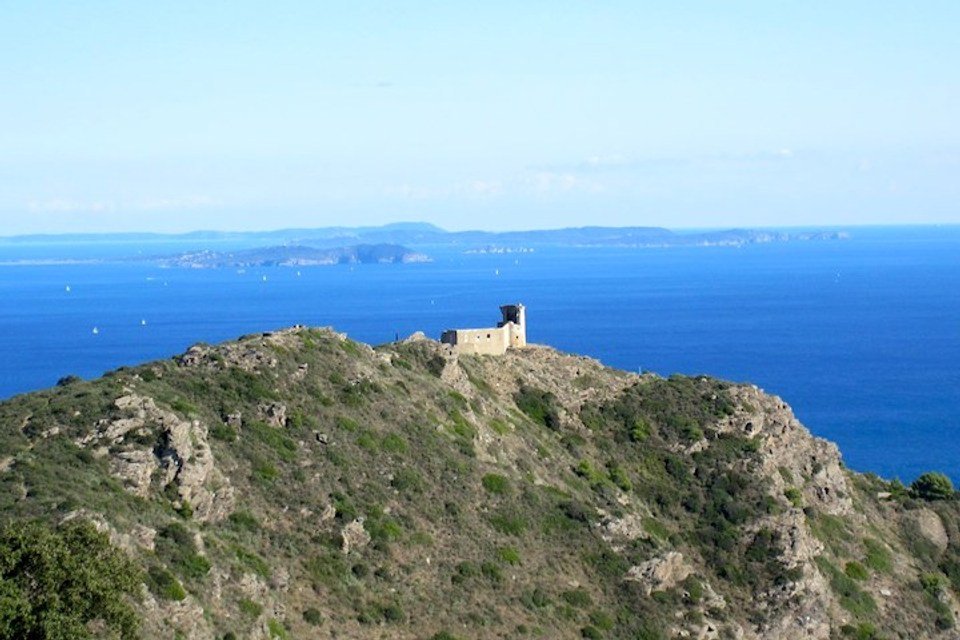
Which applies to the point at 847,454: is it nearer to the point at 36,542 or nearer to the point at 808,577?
the point at 808,577

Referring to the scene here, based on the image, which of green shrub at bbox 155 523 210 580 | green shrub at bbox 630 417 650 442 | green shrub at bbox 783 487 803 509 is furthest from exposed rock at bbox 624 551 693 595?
green shrub at bbox 155 523 210 580

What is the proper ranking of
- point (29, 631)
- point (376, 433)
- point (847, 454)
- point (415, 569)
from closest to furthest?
point (29, 631) → point (415, 569) → point (376, 433) → point (847, 454)

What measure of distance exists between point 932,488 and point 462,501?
1448 inches

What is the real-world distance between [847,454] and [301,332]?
245 feet

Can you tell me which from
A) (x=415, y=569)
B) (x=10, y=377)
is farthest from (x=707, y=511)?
(x=10, y=377)

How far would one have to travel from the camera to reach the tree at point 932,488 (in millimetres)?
84000

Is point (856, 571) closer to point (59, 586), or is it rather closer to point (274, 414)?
point (274, 414)

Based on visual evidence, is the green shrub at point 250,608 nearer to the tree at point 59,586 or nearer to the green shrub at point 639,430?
the tree at point 59,586

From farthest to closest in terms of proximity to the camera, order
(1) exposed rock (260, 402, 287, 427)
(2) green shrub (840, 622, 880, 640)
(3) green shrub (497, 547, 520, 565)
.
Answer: (2) green shrub (840, 622, 880, 640) < (1) exposed rock (260, 402, 287, 427) < (3) green shrub (497, 547, 520, 565)

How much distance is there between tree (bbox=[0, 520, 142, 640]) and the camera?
33.8 meters

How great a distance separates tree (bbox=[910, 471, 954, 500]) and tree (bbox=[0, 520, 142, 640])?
58866mm

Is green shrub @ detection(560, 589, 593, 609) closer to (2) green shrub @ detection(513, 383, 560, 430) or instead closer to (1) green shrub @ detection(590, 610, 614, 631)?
(1) green shrub @ detection(590, 610, 614, 631)

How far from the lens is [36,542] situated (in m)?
35.3

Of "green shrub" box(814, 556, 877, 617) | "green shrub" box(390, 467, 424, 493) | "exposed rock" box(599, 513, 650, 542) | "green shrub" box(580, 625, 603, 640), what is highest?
"green shrub" box(390, 467, 424, 493)
